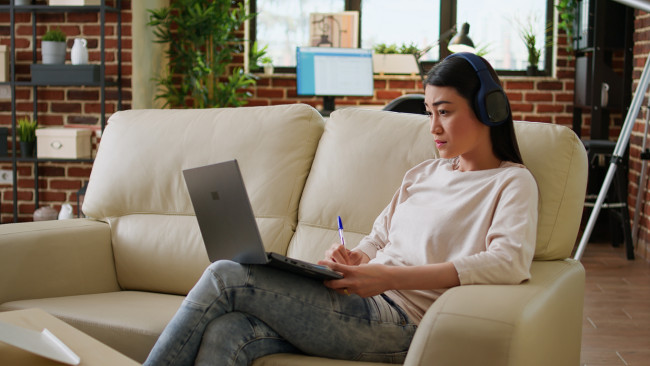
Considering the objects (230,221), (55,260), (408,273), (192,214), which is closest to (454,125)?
(408,273)

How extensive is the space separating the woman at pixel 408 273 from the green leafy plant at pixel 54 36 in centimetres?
316

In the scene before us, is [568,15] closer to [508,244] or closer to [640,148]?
[640,148]

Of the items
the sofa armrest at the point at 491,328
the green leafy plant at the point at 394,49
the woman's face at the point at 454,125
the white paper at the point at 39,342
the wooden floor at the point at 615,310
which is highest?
the green leafy plant at the point at 394,49

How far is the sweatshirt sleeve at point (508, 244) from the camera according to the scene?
4.87ft

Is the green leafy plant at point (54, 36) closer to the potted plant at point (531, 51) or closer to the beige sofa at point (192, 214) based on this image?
the beige sofa at point (192, 214)

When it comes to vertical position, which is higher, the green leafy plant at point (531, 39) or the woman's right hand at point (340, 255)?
the green leafy plant at point (531, 39)

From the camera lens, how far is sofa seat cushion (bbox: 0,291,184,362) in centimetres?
179

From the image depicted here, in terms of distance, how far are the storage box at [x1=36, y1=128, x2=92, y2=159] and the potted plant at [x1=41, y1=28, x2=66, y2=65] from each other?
0.40 m

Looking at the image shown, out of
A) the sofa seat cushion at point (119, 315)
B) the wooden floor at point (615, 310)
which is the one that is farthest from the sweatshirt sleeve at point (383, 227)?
the wooden floor at point (615, 310)

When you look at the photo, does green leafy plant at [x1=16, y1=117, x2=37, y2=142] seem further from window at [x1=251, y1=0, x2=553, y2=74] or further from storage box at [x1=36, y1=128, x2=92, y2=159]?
window at [x1=251, y1=0, x2=553, y2=74]

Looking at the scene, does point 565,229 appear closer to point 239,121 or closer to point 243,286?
point 243,286

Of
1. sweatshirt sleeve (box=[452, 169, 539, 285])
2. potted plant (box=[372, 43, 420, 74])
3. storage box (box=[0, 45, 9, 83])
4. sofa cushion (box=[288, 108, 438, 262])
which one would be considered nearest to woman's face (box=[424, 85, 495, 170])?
sweatshirt sleeve (box=[452, 169, 539, 285])

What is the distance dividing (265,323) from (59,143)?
3121 mm

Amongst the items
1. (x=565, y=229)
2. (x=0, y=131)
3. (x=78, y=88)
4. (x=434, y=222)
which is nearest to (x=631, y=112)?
(x=565, y=229)
